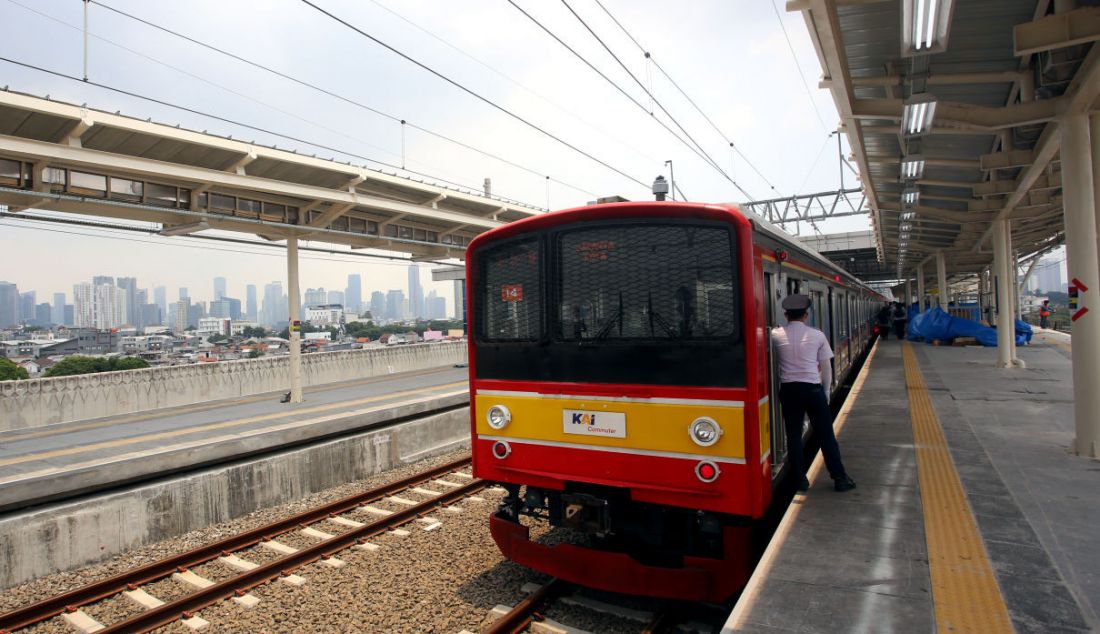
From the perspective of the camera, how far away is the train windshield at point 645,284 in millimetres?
3873

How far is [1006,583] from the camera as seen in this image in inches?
132

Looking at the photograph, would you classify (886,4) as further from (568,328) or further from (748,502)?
(748,502)

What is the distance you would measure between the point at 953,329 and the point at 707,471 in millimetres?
21889

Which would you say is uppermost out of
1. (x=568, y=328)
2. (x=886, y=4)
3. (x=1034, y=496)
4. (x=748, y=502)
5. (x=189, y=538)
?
(x=886, y=4)

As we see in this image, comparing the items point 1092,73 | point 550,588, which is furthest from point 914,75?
point 550,588

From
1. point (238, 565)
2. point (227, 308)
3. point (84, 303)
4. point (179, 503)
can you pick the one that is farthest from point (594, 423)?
point (227, 308)

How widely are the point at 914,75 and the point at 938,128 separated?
5.72 ft

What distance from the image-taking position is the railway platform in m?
3.09

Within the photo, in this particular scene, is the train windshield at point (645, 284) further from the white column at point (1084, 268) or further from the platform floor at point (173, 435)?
the platform floor at point (173, 435)

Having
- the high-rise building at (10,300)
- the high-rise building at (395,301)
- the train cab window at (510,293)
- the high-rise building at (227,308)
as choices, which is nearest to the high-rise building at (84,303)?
the high-rise building at (10,300)

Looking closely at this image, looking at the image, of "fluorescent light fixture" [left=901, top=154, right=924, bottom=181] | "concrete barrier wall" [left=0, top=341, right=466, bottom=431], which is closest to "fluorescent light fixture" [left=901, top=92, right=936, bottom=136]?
"fluorescent light fixture" [left=901, top=154, right=924, bottom=181]

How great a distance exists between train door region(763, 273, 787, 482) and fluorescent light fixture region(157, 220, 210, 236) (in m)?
9.64

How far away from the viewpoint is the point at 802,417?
5008mm

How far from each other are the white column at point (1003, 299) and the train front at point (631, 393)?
13.2m
